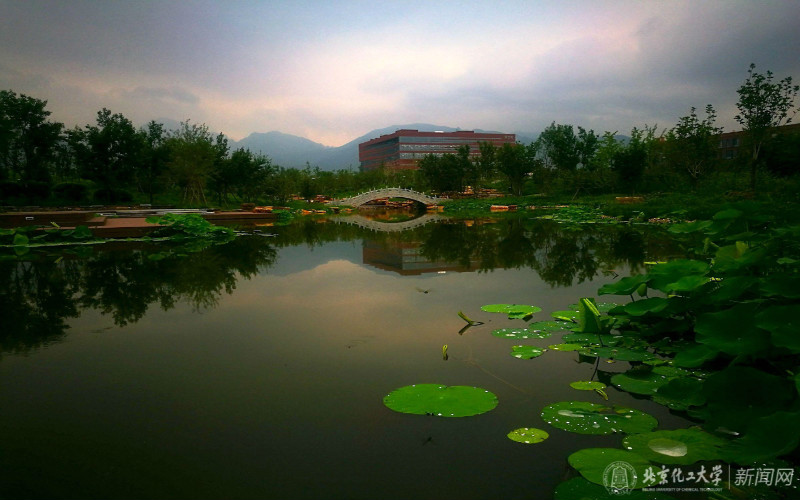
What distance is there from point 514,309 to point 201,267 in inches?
202

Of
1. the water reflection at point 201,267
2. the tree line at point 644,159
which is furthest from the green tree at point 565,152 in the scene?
the water reflection at point 201,267

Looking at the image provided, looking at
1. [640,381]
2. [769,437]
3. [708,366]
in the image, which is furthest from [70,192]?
[769,437]

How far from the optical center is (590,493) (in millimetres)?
1561

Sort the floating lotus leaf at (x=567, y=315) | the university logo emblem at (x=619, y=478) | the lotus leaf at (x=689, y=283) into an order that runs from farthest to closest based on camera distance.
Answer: the floating lotus leaf at (x=567, y=315), the lotus leaf at (x=689, y=283), the university logo emblem at (x=619, y=478)

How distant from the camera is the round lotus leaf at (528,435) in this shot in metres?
1.98

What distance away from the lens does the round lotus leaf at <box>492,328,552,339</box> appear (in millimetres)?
3479

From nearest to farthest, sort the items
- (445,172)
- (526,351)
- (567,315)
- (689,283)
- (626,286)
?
1. (689,283)
2. (526,351)
3. (626,286)
4. (567,315)
5. (445,172)

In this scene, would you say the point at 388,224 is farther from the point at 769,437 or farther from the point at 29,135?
the point at 29,135

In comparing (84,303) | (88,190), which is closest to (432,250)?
(84,303)

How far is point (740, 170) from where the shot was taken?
82.4 feet

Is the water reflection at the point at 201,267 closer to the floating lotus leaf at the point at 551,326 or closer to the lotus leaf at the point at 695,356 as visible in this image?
the floating lotus leaf at the point at 551,326

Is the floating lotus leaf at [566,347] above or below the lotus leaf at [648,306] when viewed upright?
below

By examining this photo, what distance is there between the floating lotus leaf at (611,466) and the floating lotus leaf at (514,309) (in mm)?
2281

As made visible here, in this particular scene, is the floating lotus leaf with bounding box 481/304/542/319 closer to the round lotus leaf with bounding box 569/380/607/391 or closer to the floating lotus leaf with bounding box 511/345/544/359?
the floating lotus leaf with bounding box 511/345/544/359
